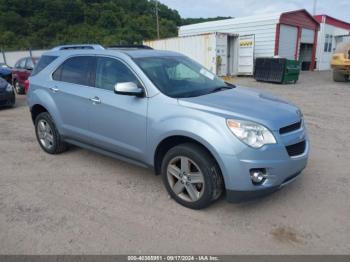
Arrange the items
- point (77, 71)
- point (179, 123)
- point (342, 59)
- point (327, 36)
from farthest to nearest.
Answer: point (327, 36) → point (342, 59) → point (77, 71) → point (179, 123)

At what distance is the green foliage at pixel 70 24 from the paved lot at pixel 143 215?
38.6m

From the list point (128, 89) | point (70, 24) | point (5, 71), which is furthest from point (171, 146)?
point (70, 24)

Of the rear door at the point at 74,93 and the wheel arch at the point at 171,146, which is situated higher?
the rear door at the point at 74,93

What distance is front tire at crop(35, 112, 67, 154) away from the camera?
4949 mm

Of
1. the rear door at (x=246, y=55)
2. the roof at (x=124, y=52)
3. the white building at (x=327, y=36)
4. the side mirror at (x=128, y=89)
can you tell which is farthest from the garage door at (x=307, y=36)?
the side mirror at (x=128, y=89)

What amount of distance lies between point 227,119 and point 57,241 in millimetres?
2002

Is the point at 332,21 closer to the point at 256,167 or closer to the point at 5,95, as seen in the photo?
the point at 5,95

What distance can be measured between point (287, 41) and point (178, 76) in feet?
64.4

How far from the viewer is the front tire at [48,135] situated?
495 cm

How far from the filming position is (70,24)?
156ft

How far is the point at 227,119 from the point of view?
2980 mm

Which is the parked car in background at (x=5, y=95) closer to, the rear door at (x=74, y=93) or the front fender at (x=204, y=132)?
the rear door at (x=74, y=93)

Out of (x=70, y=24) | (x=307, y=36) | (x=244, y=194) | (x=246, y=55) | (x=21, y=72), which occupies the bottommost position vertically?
(x=244, y=194)

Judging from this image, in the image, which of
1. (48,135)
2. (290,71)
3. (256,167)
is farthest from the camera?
(290,71)
